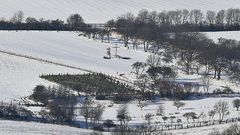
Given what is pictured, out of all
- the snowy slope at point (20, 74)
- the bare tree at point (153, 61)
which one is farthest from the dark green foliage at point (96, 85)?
the bare tree at point (153, 61)

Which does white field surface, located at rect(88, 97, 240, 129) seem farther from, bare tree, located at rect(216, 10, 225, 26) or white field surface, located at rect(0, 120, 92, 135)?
bare tree, located at rect(216, 10, 225, 26)

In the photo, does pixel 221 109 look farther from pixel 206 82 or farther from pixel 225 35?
pixel 225 35

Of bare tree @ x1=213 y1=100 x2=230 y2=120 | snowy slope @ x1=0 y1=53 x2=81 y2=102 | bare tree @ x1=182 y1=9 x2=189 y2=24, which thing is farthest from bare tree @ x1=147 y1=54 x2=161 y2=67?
bare tree @ x1=182 y1=9 x2=189 y2=24

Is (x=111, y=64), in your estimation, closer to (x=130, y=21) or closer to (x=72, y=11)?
(x=130, y=21)

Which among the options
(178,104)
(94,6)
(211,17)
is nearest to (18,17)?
(94,6)

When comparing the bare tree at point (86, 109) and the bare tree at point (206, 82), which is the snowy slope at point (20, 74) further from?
the bare tree at point (206, 82)

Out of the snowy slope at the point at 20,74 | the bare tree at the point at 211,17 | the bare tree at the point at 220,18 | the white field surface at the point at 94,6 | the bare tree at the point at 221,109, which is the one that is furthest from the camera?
the white field surface at the point at 94,6
